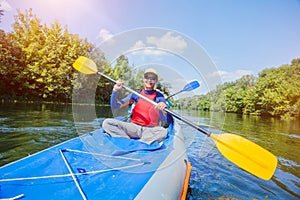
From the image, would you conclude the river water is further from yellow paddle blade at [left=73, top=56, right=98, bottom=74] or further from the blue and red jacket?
yellow paddle blade at [left=73, top=56, right=98, bottom=74]

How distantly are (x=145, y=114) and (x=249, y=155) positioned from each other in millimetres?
1427

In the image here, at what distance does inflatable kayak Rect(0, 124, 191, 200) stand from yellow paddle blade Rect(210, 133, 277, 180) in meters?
0.63

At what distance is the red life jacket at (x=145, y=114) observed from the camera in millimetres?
2734

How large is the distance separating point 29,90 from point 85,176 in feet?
60.3

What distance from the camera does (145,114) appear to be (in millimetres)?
2758

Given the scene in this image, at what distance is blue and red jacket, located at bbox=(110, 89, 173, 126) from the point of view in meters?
2.74

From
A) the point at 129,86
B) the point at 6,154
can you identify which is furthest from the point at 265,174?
the point at 6,154

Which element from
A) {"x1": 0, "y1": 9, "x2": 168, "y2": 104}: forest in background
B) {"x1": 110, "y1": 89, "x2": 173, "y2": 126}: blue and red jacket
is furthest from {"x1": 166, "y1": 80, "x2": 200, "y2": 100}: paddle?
{"x1": 0, "y1": 9, "x2": 168, "y2": 104}: forest in background

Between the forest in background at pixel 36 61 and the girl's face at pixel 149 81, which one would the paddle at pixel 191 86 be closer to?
the girl's face at pixel 149 81

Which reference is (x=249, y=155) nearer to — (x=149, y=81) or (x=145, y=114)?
(x=145, y=114)

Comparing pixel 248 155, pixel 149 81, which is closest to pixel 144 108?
pixel 149 81

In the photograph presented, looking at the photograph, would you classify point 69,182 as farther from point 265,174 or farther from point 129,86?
point 265,174

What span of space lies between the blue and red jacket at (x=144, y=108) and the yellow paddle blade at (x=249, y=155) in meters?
0.84

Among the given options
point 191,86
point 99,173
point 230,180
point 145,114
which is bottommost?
point 230,180
